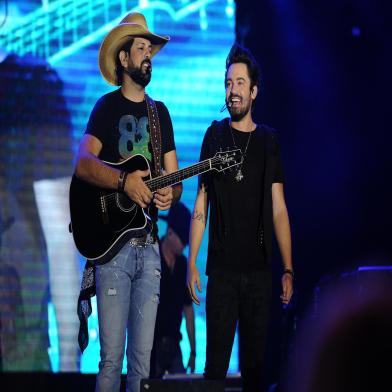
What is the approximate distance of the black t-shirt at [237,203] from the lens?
14.0 ft

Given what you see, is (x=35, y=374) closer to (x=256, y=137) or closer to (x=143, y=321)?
(x=143, y=321)

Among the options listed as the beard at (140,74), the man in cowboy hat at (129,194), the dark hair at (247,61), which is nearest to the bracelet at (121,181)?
the man in cowboy hat at (129,194)

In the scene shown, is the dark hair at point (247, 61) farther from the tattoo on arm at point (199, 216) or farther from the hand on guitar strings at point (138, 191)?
the hand on guitar strings at point (138, 191)

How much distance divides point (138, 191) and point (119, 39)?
3.70 ft

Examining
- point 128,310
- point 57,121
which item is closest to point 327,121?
point 57,121

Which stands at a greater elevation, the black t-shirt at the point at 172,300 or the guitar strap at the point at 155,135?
the guitar strap at the point at 155,135

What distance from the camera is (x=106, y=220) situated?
14.1 ft

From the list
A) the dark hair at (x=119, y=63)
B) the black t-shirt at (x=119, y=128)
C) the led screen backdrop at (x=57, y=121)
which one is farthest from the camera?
the led screen backdrop at (x=57, y=121)

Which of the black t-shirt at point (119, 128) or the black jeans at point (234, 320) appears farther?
the black t-shirt at point (119, 128)

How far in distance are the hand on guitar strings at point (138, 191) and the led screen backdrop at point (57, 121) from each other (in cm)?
239

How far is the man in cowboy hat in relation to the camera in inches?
165

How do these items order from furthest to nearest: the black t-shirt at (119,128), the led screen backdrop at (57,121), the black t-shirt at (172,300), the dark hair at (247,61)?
the black t-shirt at (172,300)
the led screen backdrop at (57,121)
the dark hair at (247,61)
the black t-shirt at (119,128)

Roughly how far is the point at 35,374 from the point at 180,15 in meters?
3.62

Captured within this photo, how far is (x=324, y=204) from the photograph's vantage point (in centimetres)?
679
